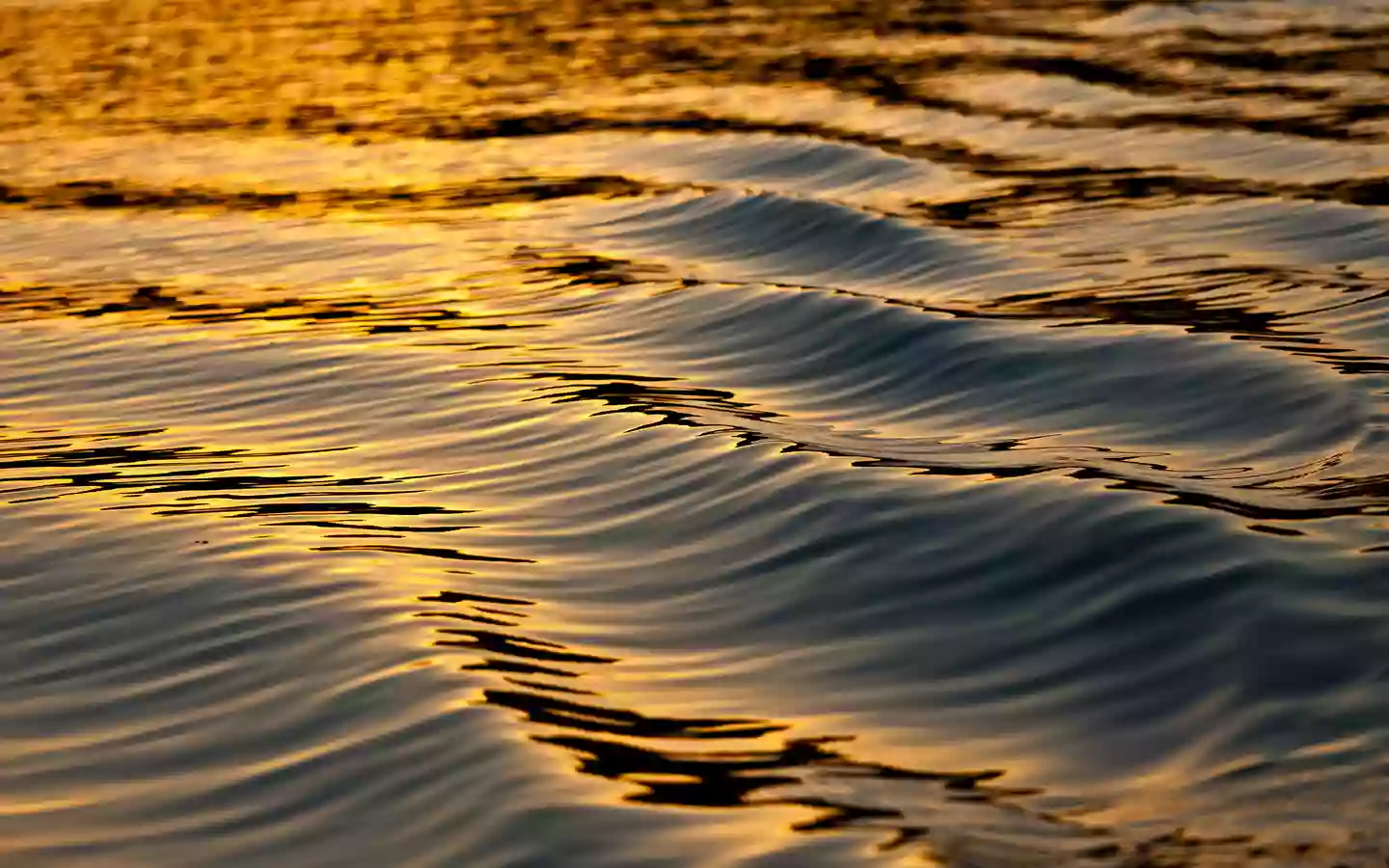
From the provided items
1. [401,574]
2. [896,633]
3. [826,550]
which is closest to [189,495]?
[401,574]

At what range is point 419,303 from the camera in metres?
11.4

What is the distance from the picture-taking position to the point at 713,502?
735cm

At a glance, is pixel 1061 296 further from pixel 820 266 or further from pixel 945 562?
pixel 945 562

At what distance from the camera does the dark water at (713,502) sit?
4.89m

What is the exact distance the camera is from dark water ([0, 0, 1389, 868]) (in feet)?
16.0

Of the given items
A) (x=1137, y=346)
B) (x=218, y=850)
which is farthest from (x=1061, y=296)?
(x=218, y=850)

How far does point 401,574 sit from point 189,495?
5.03 feet

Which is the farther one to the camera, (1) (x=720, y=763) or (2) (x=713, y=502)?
(2) (x=713, y=502)

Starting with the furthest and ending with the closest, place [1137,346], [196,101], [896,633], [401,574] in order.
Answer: [196,101] < [1137,346] < [401,574] < [896,633]

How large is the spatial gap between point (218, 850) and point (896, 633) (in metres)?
2.35

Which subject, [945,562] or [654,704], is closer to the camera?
[654,704]

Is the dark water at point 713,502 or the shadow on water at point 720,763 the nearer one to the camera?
the shadow on water at point 720,763

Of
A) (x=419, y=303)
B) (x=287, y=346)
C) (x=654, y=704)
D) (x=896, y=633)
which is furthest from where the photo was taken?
(x=419, y=303)

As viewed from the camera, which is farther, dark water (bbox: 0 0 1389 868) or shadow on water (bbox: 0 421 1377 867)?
dark water (bbox: 0 0 1389 868)
